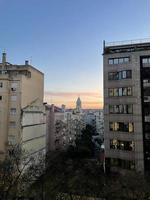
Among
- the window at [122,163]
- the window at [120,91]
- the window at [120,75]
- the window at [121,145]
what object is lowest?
the window at [122,163]

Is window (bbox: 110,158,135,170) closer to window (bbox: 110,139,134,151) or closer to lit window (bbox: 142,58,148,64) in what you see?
window (bbox: 110,139,134,151)

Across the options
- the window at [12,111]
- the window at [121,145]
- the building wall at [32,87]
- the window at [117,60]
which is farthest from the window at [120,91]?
the window at [12,111]

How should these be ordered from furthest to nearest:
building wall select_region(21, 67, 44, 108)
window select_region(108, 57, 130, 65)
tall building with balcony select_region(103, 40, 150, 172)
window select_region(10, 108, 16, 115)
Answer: building wall select_region(21, 67, 44, 108) → window select_region(10, 108, 16, 115) → window select_region(108, 57, 130, 65) → tall building with balcony select_region(103, 40, 150, 172)

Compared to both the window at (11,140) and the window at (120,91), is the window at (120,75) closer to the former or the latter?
the window at (120,91)

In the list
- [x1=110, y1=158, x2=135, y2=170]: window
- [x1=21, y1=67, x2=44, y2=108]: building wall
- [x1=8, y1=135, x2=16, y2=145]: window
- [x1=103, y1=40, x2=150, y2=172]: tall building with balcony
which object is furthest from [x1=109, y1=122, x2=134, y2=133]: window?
[x1=8, y1=135, x2=16, y2=145]: window

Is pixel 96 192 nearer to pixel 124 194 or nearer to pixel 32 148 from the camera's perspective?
pixel 124 194

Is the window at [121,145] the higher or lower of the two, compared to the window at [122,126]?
lower

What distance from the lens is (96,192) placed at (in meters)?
23.4

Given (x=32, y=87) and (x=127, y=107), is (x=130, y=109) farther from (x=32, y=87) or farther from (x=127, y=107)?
(x=32, y=87)

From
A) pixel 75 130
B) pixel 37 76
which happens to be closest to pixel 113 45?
pixel 37 76

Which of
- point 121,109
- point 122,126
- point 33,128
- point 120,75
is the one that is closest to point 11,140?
point 33,128

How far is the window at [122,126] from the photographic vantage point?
37.6 meters

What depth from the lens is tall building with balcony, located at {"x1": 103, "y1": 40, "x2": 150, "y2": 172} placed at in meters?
37.1

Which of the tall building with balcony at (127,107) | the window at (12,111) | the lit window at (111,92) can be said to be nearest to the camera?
the tall building with balcony at (127,107)
